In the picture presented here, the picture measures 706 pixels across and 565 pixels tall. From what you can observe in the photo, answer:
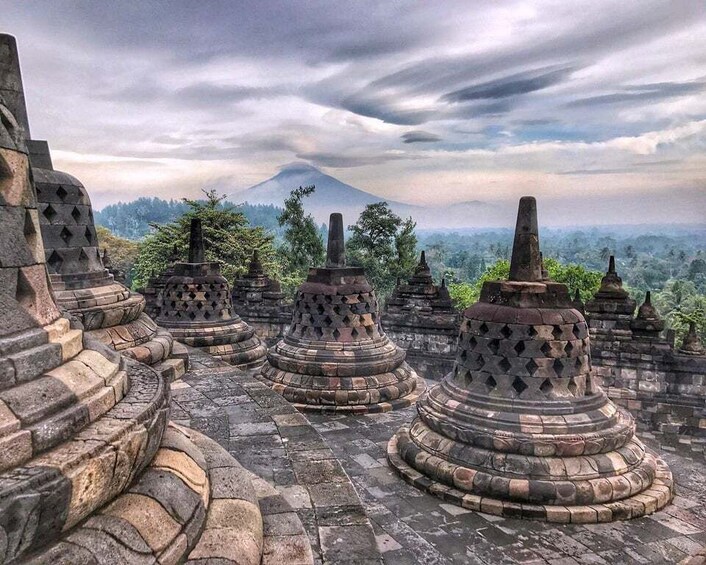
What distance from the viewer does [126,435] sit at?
2211 mm

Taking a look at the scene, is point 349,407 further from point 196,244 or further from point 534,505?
point 196,244

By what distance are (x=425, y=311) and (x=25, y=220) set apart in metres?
15.8

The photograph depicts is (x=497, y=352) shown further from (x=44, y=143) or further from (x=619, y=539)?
(x=44, y=143)

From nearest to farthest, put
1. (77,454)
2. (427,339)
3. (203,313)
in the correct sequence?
1. (77,454)
2. (203,313)
3. (427,339)

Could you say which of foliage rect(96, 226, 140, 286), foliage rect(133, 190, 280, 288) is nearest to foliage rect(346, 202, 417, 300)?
foliage rect(133, 190, 280, 288)

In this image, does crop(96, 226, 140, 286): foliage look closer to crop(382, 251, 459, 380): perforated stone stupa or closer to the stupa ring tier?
crop(382, 251, 459, 380): perforated stone stupa

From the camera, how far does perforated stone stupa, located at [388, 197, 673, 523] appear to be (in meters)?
5.43

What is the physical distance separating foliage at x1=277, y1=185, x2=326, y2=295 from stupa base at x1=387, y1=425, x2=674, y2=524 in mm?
36262

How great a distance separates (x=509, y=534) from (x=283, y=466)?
2403 mm

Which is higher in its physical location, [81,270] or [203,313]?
[81,270]

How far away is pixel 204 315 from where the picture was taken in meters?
11.0

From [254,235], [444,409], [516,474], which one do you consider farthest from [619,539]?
[254,235]

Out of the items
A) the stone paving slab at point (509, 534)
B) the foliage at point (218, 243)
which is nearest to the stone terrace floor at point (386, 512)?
the stone paving slab at point (509, 534)

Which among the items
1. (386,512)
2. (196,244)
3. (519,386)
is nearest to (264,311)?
(196,244)
